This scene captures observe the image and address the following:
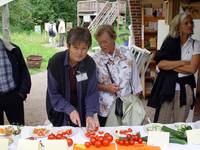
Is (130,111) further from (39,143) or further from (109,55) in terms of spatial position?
(39,143)

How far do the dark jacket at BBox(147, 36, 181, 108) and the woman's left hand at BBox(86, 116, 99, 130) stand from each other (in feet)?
2.87

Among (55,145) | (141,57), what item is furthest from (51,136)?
(141,57)

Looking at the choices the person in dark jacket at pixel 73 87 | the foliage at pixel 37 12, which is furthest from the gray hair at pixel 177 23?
the foliage at pixel 37 12

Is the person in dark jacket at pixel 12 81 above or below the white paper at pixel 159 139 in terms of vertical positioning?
above

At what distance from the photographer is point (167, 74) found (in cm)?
322

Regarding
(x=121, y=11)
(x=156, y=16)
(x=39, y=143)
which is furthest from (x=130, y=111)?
(x=121, y=11)

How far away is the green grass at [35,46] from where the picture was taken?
13.1m

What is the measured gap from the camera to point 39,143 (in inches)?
85.3

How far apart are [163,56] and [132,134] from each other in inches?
39.2

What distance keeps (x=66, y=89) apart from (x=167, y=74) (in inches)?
39.5

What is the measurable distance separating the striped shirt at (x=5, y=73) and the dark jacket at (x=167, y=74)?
124cm

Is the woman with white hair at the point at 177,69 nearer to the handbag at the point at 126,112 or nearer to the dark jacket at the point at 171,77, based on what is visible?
the dark jacket at the point at 171,77

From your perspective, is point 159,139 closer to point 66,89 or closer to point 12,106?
point 66,89

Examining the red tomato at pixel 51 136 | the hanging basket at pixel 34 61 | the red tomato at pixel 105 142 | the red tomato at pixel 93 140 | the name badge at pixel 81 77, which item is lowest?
the hanging basket at pixel 34 61
